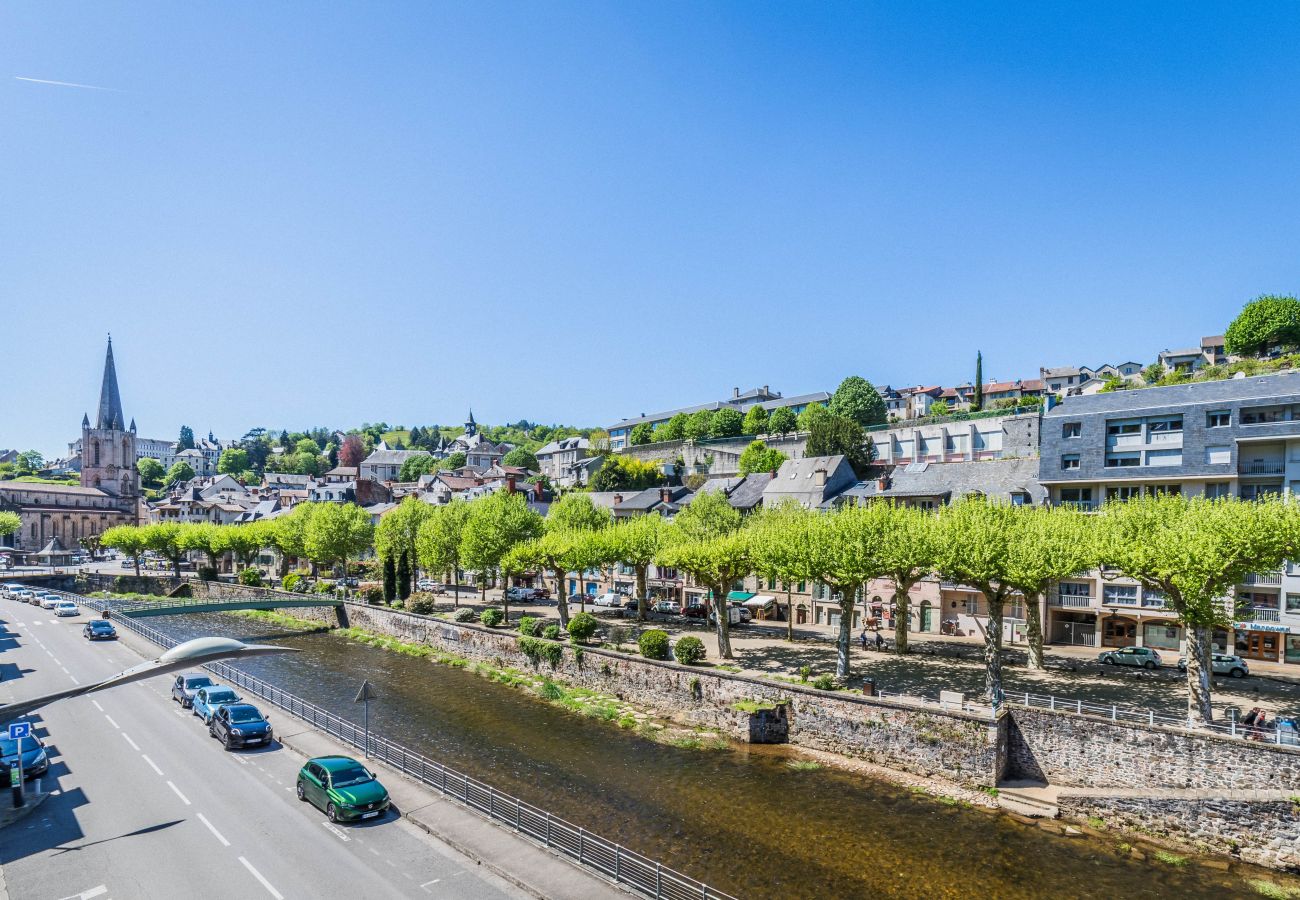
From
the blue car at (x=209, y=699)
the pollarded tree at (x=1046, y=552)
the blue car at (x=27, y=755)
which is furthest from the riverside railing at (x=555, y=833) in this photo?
the pollarded tree at (x=1046, y=552)

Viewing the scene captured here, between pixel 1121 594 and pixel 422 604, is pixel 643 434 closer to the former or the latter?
pixel 422 604

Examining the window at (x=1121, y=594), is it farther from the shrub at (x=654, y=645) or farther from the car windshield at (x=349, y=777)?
the car windshield at (x=349, y=777)

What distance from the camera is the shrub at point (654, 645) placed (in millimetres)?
41375

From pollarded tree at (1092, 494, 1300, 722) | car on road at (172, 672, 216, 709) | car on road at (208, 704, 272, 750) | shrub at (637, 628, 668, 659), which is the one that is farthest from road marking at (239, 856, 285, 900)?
pollarded tree at (1092, 494, 1300, 722)

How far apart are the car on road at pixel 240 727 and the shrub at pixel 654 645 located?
20011mm

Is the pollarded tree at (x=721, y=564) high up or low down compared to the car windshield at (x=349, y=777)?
up

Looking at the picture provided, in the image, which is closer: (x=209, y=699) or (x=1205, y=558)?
(x=1205, y=558)

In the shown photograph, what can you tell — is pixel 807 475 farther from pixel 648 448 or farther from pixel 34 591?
pixel 34 591

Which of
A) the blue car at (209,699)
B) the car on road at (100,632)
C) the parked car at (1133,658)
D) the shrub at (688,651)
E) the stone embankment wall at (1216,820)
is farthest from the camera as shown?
the car on road at (100,632)

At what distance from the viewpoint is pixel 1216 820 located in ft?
79.5

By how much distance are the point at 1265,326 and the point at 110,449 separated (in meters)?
202

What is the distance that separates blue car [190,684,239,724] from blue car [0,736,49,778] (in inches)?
253

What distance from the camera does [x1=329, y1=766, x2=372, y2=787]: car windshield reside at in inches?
866

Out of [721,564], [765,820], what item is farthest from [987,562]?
[765,820]
